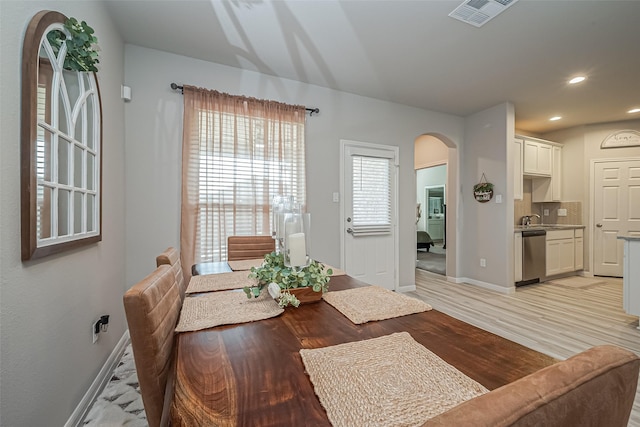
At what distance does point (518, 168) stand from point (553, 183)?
1368 millimetres

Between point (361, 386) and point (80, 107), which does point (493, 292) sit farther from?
point (80, 107)

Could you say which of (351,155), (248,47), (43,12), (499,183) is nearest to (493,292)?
(499,183)

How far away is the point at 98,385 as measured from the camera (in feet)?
5.65

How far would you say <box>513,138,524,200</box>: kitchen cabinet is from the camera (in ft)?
13.8

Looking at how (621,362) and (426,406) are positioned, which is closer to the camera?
(621,362)

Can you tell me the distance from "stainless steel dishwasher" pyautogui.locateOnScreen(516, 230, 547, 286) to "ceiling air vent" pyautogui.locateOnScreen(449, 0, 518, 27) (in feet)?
10.5

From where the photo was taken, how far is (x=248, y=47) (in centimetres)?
256

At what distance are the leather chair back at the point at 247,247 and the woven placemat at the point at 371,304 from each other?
127 cm

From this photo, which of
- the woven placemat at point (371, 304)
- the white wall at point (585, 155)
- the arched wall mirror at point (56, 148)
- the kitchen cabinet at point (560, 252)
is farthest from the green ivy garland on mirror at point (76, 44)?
the white wall at point (585, 155)

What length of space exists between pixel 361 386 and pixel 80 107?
2091 millimetres

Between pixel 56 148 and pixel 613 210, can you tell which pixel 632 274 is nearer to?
pixel 613 210

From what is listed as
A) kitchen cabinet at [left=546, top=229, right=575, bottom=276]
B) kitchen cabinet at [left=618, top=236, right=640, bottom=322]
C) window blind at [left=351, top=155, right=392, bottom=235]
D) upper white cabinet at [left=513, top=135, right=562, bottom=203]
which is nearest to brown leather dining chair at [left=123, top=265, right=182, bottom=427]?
window blind at [left=351, top=155, right=392, bottom=235]

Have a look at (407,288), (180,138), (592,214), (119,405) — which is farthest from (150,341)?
(592,214)

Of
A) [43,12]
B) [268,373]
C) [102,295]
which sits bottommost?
[102,295]
